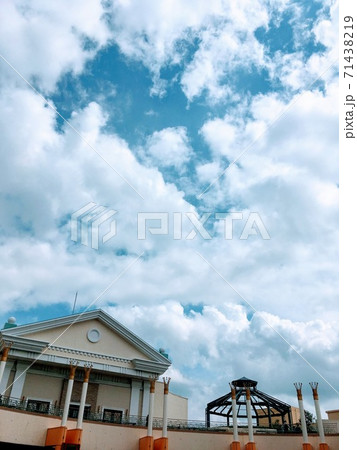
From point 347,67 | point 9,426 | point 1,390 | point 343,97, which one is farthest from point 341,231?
point 1,390

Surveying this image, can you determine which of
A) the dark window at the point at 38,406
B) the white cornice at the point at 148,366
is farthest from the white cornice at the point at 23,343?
the white cornice at the point at 148,366

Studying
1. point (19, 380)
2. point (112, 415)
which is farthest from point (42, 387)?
point (112, 415)

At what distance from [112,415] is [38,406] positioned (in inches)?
200

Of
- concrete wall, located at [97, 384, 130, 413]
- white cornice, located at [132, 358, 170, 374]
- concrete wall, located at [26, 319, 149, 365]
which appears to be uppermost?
concrete wall, located at [26, 319, 149, 365]

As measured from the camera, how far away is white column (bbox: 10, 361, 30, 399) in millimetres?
26142

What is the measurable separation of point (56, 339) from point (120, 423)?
23.2 ft

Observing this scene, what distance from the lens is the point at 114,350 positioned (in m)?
30.5

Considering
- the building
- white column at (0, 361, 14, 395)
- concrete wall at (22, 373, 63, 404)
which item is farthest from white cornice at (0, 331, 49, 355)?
concrete wall at (22, 373, 63, 404)

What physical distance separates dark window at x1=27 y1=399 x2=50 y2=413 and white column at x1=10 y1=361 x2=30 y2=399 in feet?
3.13

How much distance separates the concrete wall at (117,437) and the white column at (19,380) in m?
4.02

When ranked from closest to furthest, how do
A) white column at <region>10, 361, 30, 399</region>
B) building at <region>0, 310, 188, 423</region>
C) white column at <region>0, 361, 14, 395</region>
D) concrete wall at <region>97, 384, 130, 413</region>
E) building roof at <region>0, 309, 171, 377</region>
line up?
white column at <region>0, 361, 14, 395</region> < white column at <region>10, 361, 30, 399</region> < building at <region>0, 310, 188, 423</region> < building roof at <region>0, 309, 171, 377</region> < concrete wall at <region>97, 384, 130, 413</region>

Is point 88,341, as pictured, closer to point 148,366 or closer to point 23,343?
point 23,343

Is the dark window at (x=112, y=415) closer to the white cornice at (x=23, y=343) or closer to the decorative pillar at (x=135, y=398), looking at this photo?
the decorative pillar at (x=135, y=398)

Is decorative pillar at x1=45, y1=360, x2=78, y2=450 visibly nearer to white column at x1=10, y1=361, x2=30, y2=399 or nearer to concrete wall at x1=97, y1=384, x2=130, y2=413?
white column at x1=10, y1=361, x2=30, y2=399
